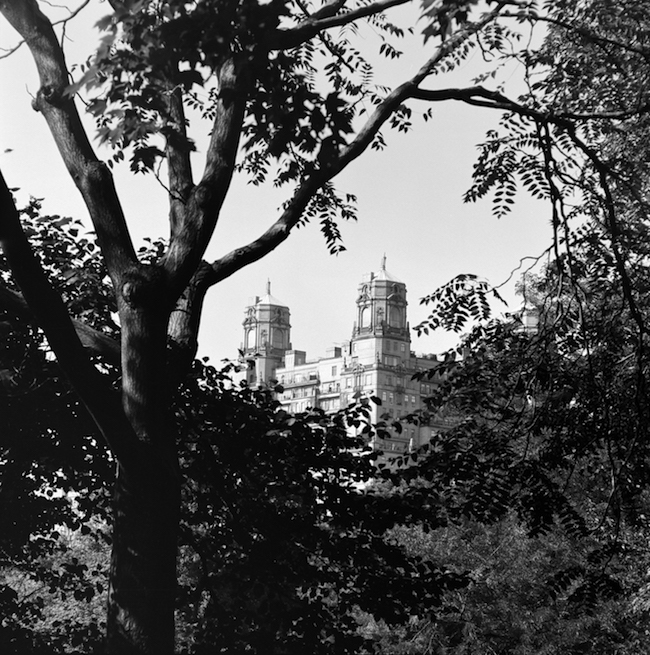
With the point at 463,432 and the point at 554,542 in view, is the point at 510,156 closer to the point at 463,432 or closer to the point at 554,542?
the point at 463,432

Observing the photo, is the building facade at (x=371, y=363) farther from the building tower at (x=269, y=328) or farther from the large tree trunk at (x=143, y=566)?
the large tree trunk at (x=143, y=566)

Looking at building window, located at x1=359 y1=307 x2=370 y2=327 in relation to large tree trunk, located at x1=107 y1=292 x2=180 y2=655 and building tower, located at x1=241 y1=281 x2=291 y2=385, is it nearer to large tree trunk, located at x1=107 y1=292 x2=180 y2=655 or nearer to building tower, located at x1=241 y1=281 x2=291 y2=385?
building tower, located at x1=241 y1=281 x2=291 y2=385

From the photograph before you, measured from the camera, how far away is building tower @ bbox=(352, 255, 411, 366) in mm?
134125

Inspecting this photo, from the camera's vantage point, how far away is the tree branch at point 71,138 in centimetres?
687

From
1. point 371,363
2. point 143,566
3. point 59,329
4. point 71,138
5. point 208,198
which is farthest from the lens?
point 371,363

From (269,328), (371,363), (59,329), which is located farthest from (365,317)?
(59,329)

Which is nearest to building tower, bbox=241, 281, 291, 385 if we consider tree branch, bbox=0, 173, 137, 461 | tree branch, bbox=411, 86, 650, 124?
tree branch, bbox=411, 86, 650, 124

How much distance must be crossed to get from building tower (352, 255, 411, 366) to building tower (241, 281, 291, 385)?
1598cm

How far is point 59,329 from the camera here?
6.36 meters

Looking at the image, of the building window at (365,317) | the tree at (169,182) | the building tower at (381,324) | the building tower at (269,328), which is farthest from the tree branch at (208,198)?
the building tower at (269,328)

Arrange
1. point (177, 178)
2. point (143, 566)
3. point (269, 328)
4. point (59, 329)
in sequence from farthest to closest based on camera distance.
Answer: point (269, 328), point (177, 178), point (143, 566), point (59, 329)

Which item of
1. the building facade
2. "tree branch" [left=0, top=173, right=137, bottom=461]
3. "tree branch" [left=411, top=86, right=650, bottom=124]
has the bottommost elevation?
"tree branch" [left=0, top=173, right=137, bottom=461]

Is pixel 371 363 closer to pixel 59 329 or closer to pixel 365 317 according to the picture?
pixel 365 317

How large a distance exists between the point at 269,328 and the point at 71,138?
485ft
